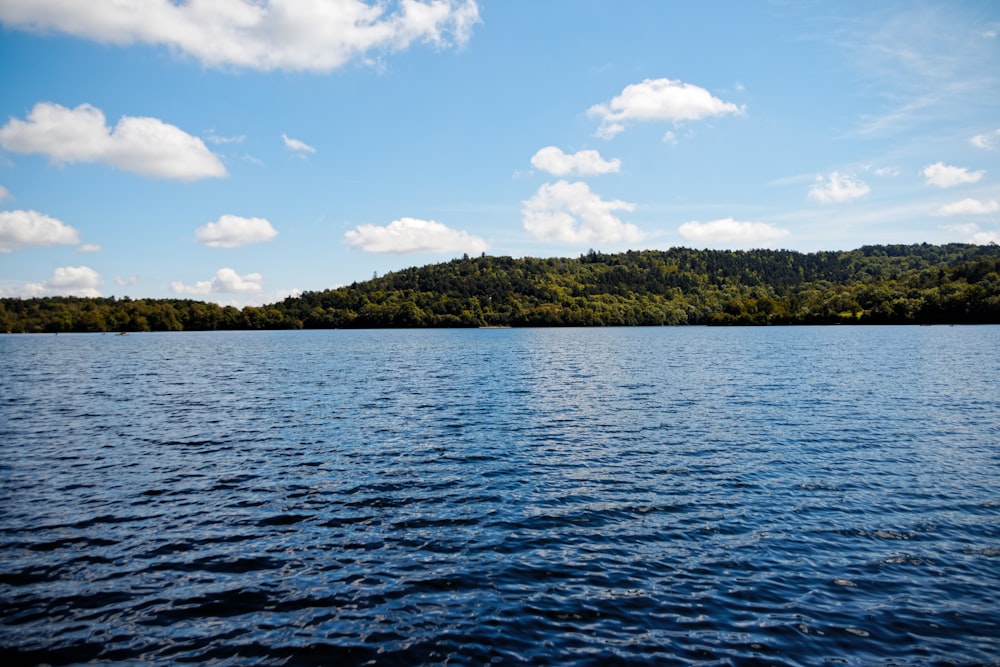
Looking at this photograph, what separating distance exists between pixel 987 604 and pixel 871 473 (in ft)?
44.3

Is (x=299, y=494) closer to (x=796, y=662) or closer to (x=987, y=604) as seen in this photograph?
(x=796, y=662)

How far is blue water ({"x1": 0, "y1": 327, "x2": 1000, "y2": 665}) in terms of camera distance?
44.0 feet

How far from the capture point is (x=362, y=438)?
36.8 meters

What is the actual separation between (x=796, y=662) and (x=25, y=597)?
20.0m

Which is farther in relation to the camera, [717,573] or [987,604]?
[717,573]

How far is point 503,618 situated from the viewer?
14.3 m

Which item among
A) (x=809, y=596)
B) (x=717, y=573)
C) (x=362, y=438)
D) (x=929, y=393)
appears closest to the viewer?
(x=809, y=596)

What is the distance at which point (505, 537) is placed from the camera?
19703 mm

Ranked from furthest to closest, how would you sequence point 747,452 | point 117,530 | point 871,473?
point 747,452 < point 871,473 < point 117,530

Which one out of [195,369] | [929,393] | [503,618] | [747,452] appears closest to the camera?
[503,618]

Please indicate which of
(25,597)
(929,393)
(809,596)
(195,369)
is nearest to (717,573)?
(809,596)

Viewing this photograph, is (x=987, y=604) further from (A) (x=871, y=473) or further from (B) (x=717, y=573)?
(A) (x=871, y=473)

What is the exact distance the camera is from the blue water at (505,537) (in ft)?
44.0

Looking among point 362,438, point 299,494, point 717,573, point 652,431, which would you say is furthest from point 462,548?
point 652,431
